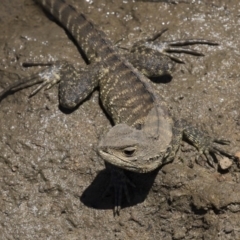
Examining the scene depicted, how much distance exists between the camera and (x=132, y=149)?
7.27 m

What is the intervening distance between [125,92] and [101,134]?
0.74 meters

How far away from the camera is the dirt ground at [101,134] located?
26.2 ft

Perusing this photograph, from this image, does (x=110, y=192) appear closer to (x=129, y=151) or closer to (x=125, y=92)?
(x=129, y=151)

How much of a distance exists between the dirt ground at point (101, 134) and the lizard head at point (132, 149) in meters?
0.64

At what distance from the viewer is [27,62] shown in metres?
9.25

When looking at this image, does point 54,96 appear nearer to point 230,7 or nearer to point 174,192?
point 174,192

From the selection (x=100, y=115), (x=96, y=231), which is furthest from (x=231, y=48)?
(x=96, y=231)

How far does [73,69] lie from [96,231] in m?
2.62

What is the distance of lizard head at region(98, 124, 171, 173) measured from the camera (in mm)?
7242

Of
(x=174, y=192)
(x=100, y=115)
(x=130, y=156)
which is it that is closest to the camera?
(x=130, y=156)

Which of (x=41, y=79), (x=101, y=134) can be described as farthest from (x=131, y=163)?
(x=41, y=79)

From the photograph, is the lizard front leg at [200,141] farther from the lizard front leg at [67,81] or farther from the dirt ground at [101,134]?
the lizard front leg at [67,81]

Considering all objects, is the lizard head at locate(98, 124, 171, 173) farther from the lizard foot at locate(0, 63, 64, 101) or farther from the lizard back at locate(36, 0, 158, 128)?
the lizard foot at locate(0, 63, 64, 101)

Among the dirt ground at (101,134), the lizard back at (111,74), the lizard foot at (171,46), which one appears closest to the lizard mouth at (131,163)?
the dirt ground at (101,134)
